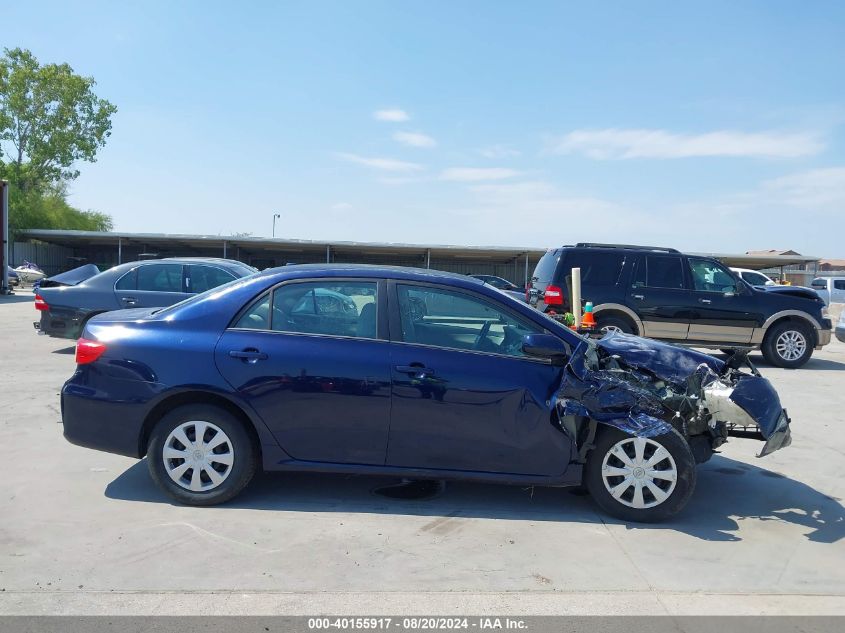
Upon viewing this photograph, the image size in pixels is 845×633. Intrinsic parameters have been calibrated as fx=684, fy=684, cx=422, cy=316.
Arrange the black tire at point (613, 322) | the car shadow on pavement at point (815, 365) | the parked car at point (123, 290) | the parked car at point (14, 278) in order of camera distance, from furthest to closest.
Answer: the parked car at point (14, 278), the car shadow on pavement at point (815, 365), the black tire at point (613, 322), the parked car at point (123, 290)

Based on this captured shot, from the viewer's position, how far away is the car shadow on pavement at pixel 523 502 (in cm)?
469

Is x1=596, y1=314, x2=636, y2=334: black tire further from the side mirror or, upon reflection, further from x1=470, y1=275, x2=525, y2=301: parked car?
the side mirror

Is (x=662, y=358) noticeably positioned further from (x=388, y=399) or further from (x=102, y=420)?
(x=102, y=420)

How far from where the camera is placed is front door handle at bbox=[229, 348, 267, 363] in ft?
15.1

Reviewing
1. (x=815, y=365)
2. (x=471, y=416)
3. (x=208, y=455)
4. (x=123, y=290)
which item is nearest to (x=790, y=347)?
(x=815, y=365)

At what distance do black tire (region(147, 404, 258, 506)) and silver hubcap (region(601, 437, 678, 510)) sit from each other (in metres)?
2.45

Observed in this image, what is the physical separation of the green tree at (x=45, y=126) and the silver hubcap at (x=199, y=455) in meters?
46.3

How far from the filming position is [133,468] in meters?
5.46

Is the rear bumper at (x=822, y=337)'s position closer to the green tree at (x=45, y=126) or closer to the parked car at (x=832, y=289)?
the parked car at (x=832, y=289)

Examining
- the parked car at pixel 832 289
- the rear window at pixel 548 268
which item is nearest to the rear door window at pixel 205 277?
the rear window at pixel 548 268

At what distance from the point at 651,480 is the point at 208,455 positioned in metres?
2.99

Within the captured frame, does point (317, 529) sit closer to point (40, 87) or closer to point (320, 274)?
point (320, 274)

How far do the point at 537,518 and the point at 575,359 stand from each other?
44.0 inches
